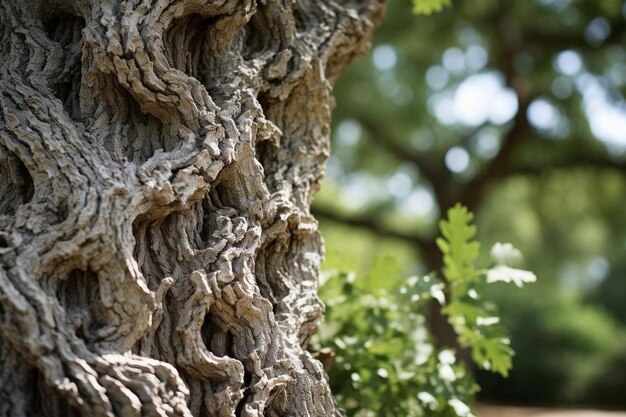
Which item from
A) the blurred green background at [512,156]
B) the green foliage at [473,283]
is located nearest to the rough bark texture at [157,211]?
the green foliage at [473,283]

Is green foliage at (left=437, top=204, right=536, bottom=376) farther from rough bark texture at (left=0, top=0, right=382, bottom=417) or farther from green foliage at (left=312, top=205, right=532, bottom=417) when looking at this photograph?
rough bark texture at (left=0, top=0, right=382, bottom=417)

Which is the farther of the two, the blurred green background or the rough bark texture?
the blurred green background

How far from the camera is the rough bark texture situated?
61.2 inches

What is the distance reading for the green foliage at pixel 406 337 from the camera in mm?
2543

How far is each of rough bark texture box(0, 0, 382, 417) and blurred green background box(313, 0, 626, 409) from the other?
821 cm

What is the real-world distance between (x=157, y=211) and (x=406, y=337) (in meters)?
1.46

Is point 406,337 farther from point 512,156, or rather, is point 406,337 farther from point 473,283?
point 512,156

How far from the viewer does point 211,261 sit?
1828 millimetres

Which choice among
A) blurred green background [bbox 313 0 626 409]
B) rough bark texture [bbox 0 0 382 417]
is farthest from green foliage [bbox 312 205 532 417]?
blurred green background [bbox 313 0 626 409]

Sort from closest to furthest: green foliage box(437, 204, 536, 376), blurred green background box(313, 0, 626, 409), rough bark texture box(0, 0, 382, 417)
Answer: rough bark texture box(0, 0, 382, 417) → green foliage box(437, 204, 536, 376) → blurred green background box(313, 0, 626, 409)

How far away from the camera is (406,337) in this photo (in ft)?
9.42

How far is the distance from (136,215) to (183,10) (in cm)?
66

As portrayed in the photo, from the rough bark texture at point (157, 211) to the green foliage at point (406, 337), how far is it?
0.58 meters

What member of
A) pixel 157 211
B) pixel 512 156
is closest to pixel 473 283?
pixel 157 211
